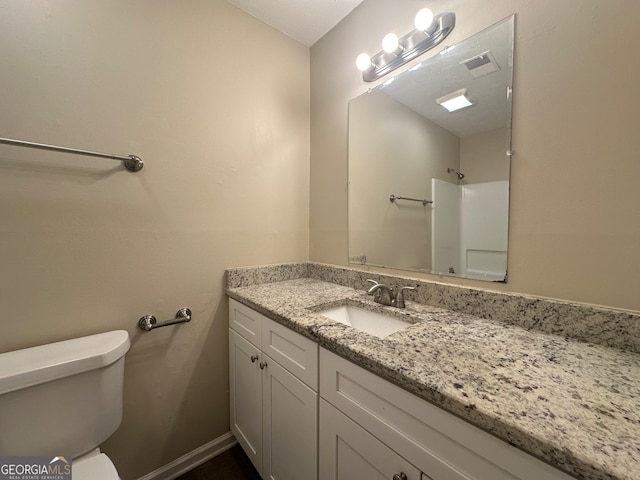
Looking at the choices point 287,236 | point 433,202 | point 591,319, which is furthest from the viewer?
point 287,236

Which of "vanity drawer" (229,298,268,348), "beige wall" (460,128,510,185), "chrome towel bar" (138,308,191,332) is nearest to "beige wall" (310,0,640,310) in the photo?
"beige wall" (460,128,510,185)

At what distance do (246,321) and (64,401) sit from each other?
638mm

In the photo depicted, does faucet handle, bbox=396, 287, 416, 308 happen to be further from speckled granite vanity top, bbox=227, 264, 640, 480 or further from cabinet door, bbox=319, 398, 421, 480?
cabinet door, bbox=319, 398, 421, 480

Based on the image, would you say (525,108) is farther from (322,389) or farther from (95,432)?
(95,432)

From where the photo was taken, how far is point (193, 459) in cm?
130

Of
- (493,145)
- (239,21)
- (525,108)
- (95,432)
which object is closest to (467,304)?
(493,145)

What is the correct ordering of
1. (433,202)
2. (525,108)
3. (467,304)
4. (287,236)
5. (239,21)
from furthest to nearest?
(287,236), (239,21), (433,202), (467,304), (525,108)

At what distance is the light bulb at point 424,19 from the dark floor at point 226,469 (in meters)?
2.17

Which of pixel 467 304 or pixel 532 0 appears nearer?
pixel 532 0

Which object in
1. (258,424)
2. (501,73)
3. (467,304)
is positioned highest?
(501,73)

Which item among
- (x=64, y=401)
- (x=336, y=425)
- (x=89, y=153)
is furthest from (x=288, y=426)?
(x=89, y=153)

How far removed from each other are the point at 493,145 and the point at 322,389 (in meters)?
1.04

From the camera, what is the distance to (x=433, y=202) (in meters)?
1.14

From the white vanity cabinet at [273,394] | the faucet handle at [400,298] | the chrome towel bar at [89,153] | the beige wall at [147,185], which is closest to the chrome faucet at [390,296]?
the faucet handle at [400,298]
